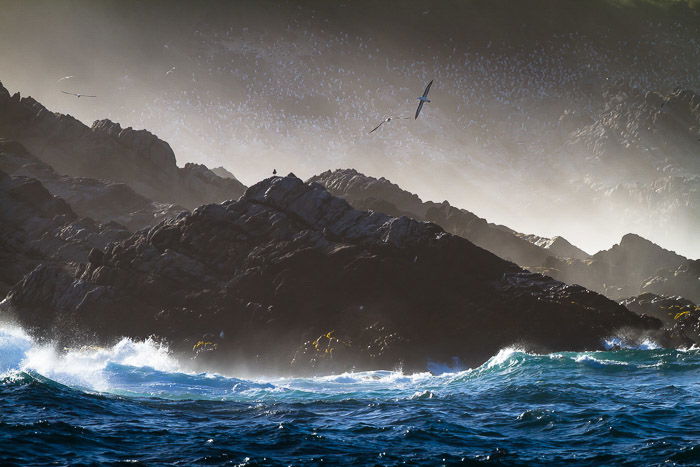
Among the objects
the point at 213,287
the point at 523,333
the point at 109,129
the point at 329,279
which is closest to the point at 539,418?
the point at 523,333

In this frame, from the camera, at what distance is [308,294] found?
2547 inches

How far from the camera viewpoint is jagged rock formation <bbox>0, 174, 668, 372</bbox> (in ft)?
197

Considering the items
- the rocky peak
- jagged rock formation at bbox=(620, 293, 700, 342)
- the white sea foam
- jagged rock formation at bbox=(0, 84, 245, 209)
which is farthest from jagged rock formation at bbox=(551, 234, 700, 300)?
the white sea foam

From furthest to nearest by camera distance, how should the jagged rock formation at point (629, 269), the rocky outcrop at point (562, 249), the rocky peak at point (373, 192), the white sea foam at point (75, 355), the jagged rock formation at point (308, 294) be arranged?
the rocky outcrop at point (562, 249) < the rocky peak at point (373, 192) < the jagged rock formation at point (629, 269) < the jagged rock formation at point (308, 294) < the white sea foam at point (75, 355)

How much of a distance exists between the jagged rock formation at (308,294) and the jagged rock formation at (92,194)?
75.0 ft

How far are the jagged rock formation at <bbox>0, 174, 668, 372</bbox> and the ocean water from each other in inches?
205

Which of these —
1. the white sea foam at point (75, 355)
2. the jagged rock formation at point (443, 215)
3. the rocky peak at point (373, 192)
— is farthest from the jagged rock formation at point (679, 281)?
the white sea foam at point (75, 355)

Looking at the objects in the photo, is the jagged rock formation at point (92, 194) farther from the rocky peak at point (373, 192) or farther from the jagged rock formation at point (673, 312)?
the jagged rock formation at point (673, 312)

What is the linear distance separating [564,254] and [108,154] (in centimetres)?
6413

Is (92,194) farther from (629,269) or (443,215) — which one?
(629,269)

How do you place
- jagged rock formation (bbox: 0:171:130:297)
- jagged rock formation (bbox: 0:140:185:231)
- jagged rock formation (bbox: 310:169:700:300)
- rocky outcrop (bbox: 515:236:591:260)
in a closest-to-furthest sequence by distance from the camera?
1. jagged rock formation (bbox: 0:171:130:297)
2. jagged rock formation (bbox: 310:169:700:300)
3. jagged rock formation (bbox: 0:140:185:231)
4. rocky outcrop (bbox: 515:236:591:260)

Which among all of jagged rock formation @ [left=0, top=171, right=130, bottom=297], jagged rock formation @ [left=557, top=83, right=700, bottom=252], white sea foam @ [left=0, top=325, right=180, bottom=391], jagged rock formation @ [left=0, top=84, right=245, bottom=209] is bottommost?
white sea foam @ [left=0, top=325, right=180, bottom=391]

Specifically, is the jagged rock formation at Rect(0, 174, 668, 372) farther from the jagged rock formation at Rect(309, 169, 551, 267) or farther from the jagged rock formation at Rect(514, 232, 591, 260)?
the jagged rock formation at Rect(514, 232, 591, 260)

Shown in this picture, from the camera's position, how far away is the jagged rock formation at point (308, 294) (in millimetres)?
59938
